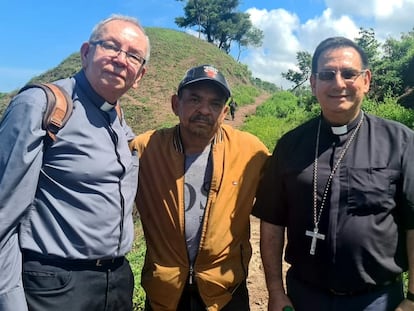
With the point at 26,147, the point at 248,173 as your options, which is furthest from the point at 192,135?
the point at 26,147

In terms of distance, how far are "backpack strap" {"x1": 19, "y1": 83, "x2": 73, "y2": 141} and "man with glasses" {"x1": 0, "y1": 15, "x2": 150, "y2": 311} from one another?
0.12ft

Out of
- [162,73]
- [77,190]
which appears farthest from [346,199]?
[162,73]

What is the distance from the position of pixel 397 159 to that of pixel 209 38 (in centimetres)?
5778

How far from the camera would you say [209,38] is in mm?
58094

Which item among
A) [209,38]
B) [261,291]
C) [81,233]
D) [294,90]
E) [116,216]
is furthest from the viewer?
[209,38]

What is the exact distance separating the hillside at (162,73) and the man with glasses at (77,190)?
21338 millimetres

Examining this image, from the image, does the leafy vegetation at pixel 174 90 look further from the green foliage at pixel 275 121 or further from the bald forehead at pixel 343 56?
the bald forehead at pixel 343 56

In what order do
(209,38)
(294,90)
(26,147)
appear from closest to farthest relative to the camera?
(26,147) → (294,90) → (209,38)

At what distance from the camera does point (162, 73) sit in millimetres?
36031

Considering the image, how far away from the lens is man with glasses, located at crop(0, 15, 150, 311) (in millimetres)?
2043

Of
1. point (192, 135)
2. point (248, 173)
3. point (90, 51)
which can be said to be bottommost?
point (248, 173)

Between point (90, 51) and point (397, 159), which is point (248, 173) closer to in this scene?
point (397, 159)

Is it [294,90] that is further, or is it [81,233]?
[294,90]

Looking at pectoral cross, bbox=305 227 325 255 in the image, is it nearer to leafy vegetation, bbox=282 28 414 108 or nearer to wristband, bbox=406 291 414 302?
wristband, bbox=406 291 414 302
